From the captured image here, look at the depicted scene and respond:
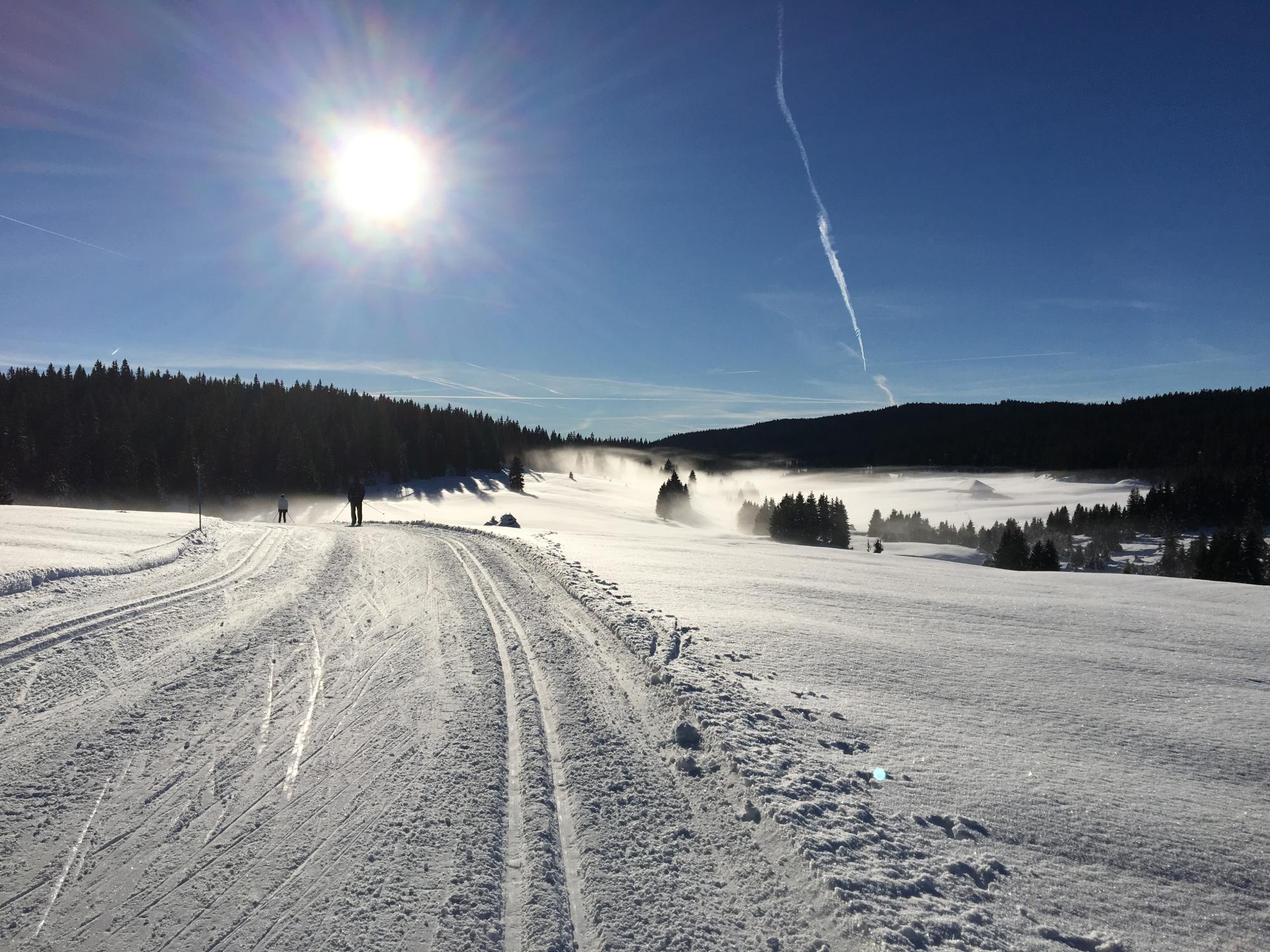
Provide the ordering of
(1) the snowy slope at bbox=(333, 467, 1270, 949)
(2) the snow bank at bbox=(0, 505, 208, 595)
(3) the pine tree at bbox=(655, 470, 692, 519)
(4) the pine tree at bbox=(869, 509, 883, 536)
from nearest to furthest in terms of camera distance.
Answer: (1) the snowy slope at bbox=(333, 467, 1270, 949), (2) the snow bank at bbox=(0, 505, 208, 595), (3) the pine tree at bbox=(655, 470, 692, 519), (4) the pine tree at bbox=(869, 509, 883, 536)

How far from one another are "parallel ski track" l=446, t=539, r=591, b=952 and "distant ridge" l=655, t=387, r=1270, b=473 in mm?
149275

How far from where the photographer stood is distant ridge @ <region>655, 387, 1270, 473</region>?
12181 centimetres

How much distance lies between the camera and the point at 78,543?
37.4 feet

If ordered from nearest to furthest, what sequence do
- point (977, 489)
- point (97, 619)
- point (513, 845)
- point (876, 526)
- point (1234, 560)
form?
point (513, 845) < point (97, 619) < point (1234, 560) < point (876, 526) < point (977, 489)

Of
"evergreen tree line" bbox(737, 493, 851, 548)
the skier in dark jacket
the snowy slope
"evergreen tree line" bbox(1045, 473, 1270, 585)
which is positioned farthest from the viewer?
"evergreen tree line" bbox(1045, 473, 1270, 585)

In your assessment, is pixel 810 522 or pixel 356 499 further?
pixel 810 522

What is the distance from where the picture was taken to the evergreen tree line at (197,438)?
193 ft

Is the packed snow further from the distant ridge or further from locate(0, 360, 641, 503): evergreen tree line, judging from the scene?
the distant ridge

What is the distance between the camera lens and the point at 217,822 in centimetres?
363

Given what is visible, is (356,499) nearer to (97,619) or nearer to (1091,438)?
(97,619)

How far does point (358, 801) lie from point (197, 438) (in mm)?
76895

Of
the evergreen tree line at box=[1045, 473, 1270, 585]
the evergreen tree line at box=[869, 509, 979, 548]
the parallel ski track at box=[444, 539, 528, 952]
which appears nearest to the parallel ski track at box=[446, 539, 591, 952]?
the parallel ski track at box=[444, 539, 528, 952]

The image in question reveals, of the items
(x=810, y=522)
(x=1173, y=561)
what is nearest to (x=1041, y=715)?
(x=810, y=522)

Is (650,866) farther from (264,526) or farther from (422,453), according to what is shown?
(422,453)
